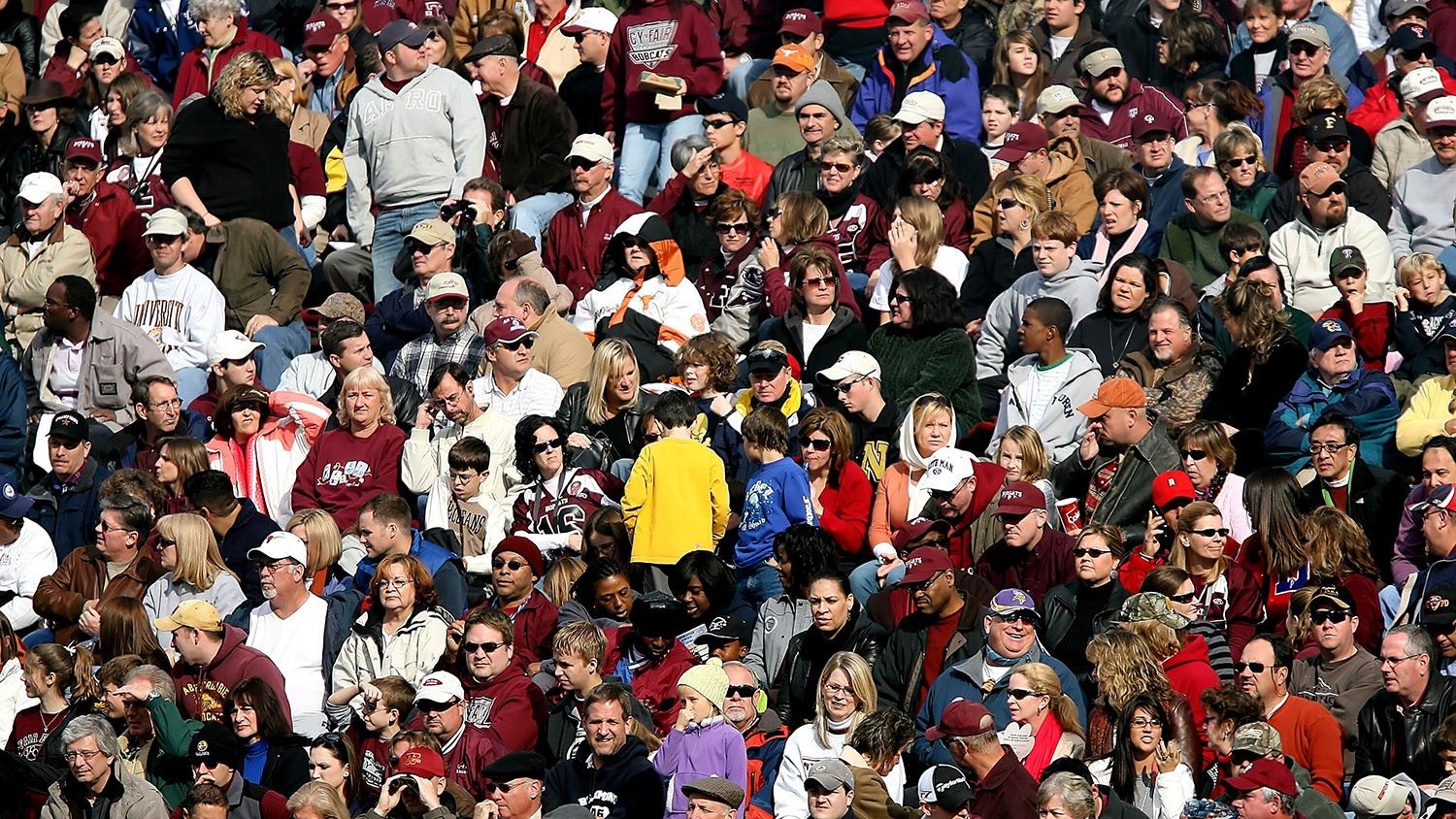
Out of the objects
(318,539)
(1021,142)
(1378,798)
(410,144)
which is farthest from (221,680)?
(1021,142)

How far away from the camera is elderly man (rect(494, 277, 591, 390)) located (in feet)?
48.0

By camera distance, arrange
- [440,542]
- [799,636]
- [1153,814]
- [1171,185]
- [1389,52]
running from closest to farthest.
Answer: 1. [1153,814]
2. [799,636]
3. [440,542]
4. [1171,185]
5. [1389,52]

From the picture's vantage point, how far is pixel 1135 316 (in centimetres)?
1413

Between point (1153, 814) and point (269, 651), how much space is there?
426 centimetres

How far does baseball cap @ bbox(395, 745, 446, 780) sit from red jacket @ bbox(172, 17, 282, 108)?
24.5 feet

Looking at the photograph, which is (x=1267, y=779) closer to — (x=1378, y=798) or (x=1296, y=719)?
(x=1378, y=798)

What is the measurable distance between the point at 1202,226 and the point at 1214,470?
8.36ft

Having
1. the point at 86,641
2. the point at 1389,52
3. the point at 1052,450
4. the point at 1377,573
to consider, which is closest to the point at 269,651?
the point at 86,641

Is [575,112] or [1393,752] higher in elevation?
[1393,752]

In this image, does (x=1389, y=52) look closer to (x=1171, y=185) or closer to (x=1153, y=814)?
(x=1171, y=185)

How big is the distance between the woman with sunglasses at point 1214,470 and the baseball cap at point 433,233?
4.54m

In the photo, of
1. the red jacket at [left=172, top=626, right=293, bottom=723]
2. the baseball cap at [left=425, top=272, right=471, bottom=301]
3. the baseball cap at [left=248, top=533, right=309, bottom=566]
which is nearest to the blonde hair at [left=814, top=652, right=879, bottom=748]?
the red jacket at [left=172, top=626, right=293, bottom=723]

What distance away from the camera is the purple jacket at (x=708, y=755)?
11.4 m

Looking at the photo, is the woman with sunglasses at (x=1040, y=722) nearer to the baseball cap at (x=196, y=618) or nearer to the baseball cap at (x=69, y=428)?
the baseball cap at (x=196, y=618)
